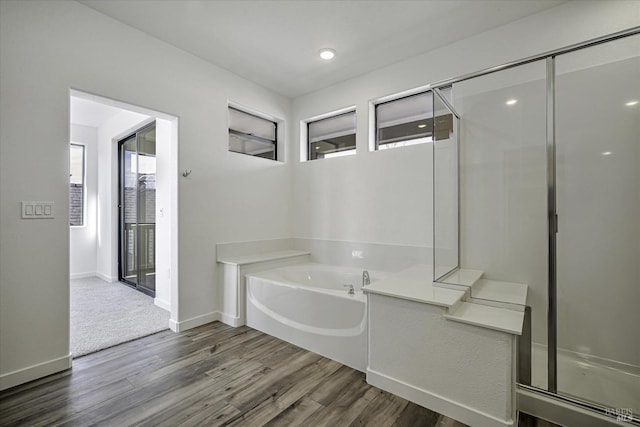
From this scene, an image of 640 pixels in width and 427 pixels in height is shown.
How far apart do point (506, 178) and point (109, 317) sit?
412 centimetres

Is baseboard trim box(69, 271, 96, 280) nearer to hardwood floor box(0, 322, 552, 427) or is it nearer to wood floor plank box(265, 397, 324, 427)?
hardwood floor box(0, 322, 552, 427)

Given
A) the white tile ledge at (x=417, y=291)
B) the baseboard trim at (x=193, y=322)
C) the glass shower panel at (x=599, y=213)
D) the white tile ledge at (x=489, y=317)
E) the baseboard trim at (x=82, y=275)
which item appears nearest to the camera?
the white tile ledge at (x=489, y=317)

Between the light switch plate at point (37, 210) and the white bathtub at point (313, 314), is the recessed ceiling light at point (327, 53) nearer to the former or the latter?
the white bathtub at point (313, 314)

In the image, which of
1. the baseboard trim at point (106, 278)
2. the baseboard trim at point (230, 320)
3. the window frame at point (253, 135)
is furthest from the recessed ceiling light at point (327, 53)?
the baseboard trim at point (106, 278)

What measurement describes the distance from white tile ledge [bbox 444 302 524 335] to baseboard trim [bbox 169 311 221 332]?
2.37m

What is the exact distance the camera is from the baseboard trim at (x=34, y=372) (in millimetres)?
1896

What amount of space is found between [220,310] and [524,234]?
2949mm

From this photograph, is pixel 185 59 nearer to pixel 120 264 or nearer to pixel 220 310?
pixel 220 310

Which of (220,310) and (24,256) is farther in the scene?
(220,310)

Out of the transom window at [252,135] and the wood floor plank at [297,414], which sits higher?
the transom window at [252,135]

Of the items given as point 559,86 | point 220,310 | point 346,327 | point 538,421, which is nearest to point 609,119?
point 559,86

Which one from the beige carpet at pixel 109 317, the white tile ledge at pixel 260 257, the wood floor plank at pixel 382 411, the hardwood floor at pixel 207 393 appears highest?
the white tile ledge at pixel 260 257

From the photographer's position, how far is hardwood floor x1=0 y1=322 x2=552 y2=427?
5.36 feet

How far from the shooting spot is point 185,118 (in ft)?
9.52
